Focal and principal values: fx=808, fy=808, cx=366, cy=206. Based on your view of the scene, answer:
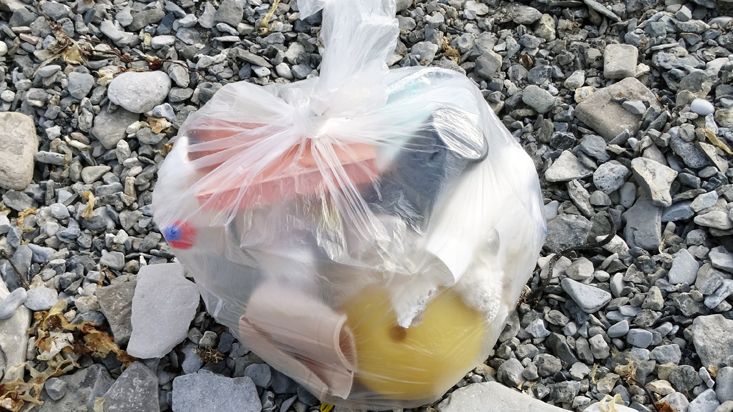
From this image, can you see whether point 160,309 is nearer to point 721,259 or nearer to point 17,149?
point 17,149

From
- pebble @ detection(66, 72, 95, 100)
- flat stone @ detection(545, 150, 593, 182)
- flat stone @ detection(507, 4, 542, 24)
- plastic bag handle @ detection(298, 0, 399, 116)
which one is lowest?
flat stone @ detection(545, 150, 593, 182)

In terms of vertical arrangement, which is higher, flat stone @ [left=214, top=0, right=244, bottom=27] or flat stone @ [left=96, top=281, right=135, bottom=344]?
flat stone @ [left=214, top=0, right=244, bottom=27]

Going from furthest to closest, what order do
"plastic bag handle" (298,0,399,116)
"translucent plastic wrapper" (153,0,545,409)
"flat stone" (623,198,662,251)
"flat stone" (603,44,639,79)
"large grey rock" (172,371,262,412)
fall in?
"flat stone" (603,44,639,79) → "flat stone" (623,198,662,251) → "large grey rock" (172,371,262,412) → "plastic bag handle" (298,0,399,116) → "translucent plastic wrapper" (153,0,545,409)

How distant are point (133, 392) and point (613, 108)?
1.33 meters

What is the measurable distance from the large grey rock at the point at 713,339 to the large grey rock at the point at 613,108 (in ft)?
1.80

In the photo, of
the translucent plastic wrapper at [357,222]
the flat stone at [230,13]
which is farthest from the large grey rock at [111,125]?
the translucent plastic wrapper at [357,222]

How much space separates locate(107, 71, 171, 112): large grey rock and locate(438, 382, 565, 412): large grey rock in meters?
1.09

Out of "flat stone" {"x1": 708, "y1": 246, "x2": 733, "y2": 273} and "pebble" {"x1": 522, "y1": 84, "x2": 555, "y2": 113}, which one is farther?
"pebble" {"x1": 522, "y1": 84, "x2": 555, "y2": 113}

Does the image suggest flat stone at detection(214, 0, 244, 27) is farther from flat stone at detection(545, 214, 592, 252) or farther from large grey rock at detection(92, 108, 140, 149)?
flat stone at detection(545, 214, 592, 252)

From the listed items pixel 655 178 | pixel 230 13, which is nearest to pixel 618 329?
pixel 655 178

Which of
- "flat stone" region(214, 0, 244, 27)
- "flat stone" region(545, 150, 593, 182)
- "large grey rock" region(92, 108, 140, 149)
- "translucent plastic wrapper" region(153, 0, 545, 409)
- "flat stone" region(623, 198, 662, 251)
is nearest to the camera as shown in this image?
"translucent plastic wrapper" region(153, 0, 545, 409)

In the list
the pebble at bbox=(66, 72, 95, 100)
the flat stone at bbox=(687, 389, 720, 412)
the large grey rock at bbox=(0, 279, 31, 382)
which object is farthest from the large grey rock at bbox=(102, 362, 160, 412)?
the flat stone at bbox=(687, 389, 720, 412)

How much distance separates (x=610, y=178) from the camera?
6.30 feet

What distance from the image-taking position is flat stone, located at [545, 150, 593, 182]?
1937mm
